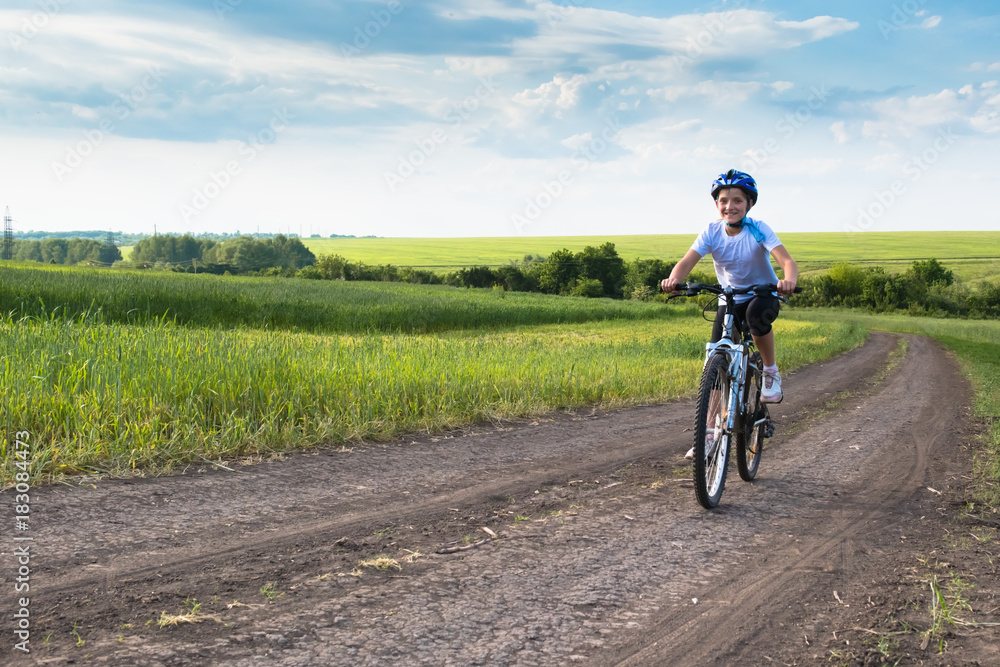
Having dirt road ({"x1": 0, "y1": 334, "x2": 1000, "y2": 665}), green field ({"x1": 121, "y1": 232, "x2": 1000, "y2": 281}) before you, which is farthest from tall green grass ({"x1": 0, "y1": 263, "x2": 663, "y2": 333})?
green field ({"x1": 121, "y1": 232, "x2": 1000, "y2": 281})

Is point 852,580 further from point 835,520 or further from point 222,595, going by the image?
point 222,595

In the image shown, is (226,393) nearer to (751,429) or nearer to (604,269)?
(751,429)

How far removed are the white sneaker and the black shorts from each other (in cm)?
56

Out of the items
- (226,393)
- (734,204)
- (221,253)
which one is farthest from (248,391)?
(221,253)

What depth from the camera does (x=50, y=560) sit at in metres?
3.18

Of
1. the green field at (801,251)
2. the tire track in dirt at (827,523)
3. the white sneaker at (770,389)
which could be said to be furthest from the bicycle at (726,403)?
the green field at (801,251)

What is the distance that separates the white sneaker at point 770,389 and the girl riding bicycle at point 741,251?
2 centimetres

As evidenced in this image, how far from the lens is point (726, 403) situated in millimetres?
4711

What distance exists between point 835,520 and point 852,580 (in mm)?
1072

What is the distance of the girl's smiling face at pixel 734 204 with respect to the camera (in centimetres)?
508

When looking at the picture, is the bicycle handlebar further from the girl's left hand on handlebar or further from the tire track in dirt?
the tire track in dirt

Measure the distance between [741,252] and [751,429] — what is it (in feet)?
4.47

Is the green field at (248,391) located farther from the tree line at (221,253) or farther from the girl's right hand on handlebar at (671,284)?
the tree line at (221,253)

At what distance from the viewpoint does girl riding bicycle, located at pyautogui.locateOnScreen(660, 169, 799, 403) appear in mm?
5008
